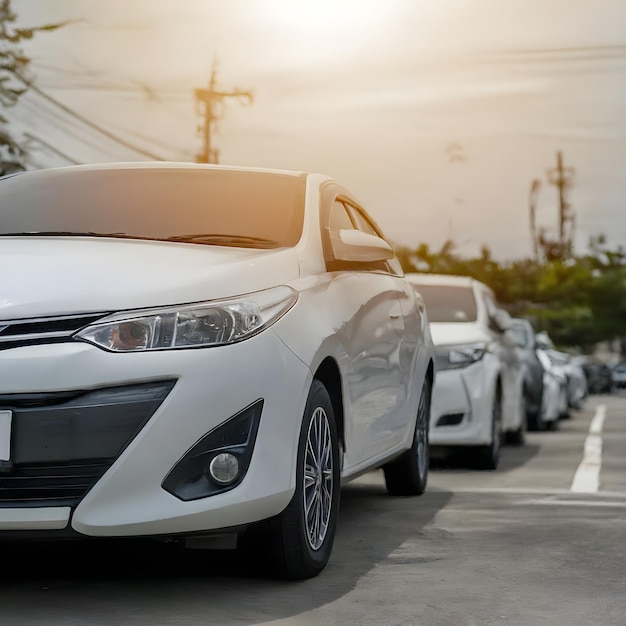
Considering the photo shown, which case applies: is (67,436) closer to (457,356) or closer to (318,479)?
(318,479)

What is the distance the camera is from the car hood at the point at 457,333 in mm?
11016

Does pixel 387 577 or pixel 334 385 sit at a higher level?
pixel 334 385

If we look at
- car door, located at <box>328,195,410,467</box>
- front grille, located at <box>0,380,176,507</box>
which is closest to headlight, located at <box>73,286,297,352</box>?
front grille, located at <box>0,380,176,507</box>

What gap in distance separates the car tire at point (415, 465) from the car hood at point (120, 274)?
9.09 ft

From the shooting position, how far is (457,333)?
11.2 metres

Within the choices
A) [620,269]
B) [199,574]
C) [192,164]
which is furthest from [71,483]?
[620,269]

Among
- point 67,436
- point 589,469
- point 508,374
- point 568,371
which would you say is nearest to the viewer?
point 67,436

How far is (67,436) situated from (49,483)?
179 mm

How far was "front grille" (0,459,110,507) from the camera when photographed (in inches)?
185

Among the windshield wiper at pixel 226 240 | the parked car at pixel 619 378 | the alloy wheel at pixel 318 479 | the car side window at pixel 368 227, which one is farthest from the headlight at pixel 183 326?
the parked car at pixel 619 378

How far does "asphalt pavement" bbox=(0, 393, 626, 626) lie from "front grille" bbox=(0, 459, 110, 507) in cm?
39

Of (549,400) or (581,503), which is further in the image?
(549,400)

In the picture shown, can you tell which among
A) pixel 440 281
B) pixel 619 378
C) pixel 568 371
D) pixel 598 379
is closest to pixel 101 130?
pixel 568 371

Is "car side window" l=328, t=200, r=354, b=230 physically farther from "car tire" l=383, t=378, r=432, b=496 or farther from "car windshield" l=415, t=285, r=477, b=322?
"car windshield" l=415, t=285, r=477, b=322
